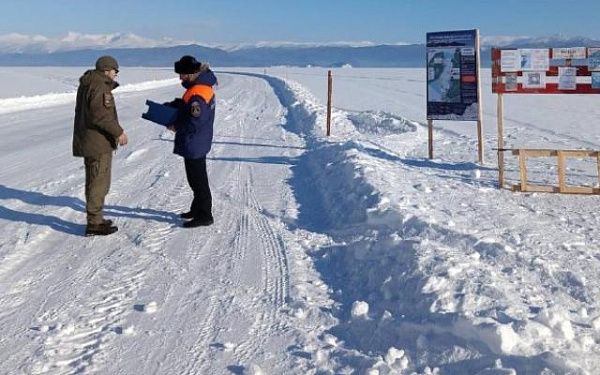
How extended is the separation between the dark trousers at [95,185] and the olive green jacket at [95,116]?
90 mm

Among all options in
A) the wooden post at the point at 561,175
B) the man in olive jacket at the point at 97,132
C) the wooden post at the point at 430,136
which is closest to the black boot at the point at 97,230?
the man in olive jacket at the point at 97,132

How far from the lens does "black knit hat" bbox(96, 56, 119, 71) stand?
5.92 meters

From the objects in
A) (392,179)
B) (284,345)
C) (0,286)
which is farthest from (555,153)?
(0,286)

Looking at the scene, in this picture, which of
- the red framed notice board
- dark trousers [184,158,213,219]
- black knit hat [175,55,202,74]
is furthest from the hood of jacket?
the red framed notice board

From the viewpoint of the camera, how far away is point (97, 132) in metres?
6.00

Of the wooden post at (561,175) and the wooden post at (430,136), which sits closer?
the wooden post at (561,175)

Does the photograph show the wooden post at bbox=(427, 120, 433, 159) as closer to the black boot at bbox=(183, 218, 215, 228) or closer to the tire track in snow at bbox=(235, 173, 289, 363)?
the tire track in snow at bbox=(235, 173, 289, 363)

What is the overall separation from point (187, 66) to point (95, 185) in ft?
4.62

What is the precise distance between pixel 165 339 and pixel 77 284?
4.13ft

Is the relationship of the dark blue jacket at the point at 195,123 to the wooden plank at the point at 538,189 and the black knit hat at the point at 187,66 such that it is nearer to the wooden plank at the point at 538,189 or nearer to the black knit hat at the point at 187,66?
the black knit hat at the point at 187,66

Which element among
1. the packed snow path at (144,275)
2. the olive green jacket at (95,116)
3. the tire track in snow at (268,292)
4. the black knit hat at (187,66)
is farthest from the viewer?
the black knit hat at (187,66)

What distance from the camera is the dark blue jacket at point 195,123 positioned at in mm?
6117

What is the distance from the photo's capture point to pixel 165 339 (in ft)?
12.8

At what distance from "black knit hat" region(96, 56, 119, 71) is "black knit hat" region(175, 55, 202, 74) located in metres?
0.56
